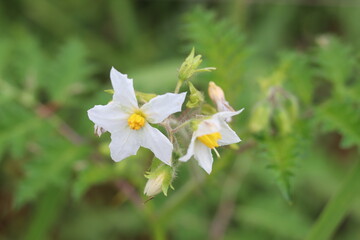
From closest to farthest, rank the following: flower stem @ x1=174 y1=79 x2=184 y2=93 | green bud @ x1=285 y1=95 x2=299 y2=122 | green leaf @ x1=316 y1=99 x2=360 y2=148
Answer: flower stem @ x1=174 y1=79 x2=184 y2=93 → green leaf @ x1=316 y1=99 x2=360 y2=148 → green bud @ x1=285 y1=95 x2=299 y2=122

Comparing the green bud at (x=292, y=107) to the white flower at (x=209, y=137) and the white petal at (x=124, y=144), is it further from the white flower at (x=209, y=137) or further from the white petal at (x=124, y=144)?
the white petal at (x=124, y=144)

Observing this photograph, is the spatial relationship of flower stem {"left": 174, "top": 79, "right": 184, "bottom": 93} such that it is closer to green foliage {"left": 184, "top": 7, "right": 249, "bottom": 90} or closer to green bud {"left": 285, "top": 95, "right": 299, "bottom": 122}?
green foliage {"left": 184, "top": 7, "right": 249, "bottom": 90}

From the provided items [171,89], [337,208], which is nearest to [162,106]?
[337,208]

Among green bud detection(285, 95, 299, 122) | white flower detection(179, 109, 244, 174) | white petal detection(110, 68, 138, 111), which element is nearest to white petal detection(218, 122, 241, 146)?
white flower detection(179, 109, 244, 174)

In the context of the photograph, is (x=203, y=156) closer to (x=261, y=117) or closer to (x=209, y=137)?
(x=209, y=137)

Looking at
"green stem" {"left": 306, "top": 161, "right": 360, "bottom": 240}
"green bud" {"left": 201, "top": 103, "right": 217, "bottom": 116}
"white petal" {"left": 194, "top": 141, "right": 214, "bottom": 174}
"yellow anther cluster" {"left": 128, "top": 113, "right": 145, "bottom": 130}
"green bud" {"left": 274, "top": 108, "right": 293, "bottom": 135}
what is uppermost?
"yellow anther cluster" {"left": 128, "top": 113, "right": 145, "bottom": 130}

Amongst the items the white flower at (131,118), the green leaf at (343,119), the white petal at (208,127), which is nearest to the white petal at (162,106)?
the white flower at (131,118)
